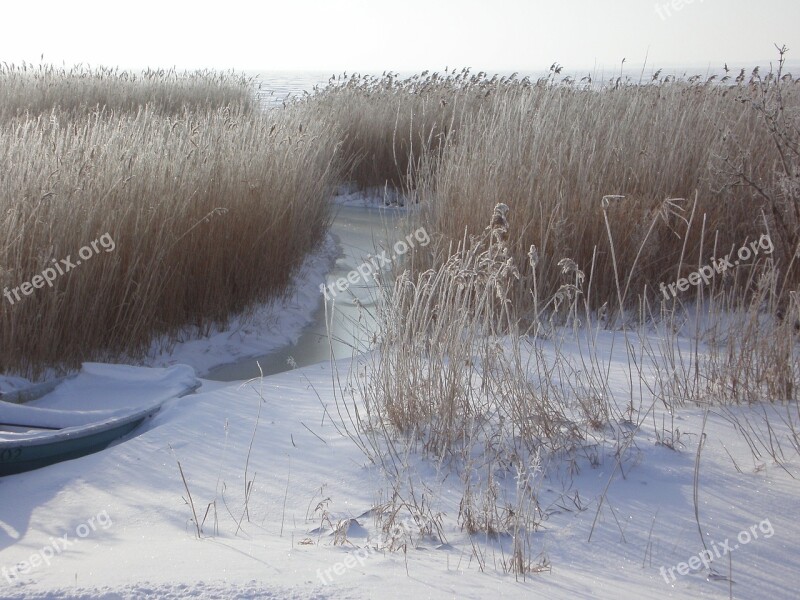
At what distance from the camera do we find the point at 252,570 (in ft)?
6.88

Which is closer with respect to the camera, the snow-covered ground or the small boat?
the snow-covered ground

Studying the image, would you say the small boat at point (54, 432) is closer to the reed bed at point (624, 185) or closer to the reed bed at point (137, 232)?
the reed bed at point (137, 232)

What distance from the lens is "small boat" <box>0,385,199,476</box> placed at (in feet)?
10.4

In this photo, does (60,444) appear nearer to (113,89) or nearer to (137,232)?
(137,232)

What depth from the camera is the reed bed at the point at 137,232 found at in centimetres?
446

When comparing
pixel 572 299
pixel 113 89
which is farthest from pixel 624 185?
pixel 113 89

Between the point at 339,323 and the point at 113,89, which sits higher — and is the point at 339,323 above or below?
below

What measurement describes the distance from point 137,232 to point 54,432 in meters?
2.02

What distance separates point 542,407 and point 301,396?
5.06ft

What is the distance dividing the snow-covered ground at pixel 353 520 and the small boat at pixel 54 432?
4.1 inches

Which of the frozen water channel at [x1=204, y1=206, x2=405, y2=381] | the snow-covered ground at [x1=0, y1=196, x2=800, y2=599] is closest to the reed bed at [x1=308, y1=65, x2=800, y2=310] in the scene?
the frozen water channel at [x1=204, y1=206, x2=405, y2=381]

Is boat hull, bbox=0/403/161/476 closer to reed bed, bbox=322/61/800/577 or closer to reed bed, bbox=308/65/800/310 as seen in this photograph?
reed bed, bbox=322/61/800/577

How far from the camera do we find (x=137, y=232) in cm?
504

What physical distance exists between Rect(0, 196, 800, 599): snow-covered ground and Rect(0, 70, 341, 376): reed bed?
1.47m
